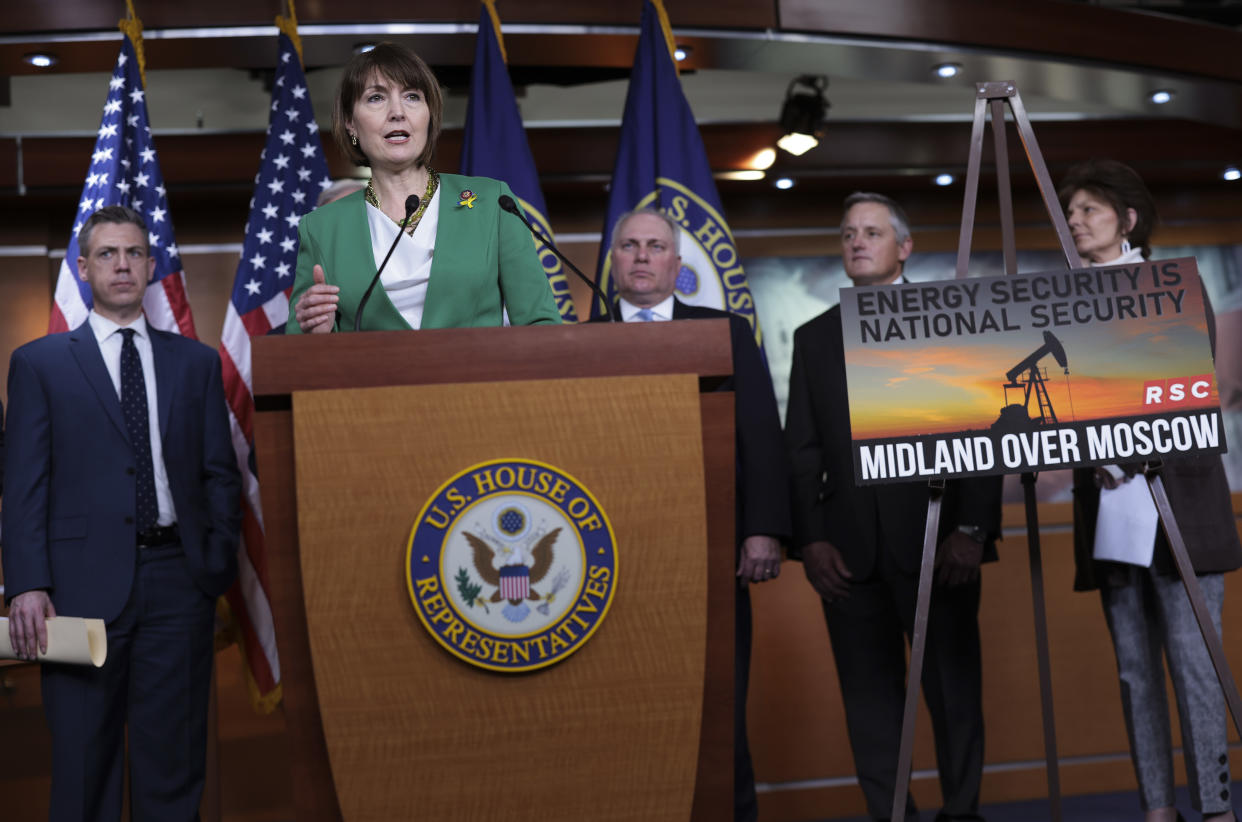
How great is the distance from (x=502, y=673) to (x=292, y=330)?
2.18 feet

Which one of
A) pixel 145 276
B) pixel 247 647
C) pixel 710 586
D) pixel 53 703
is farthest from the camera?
pixel 247 647

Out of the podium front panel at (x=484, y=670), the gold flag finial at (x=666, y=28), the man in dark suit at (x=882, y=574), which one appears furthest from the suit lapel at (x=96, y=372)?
the gold flag finial at (x=666, y=28)

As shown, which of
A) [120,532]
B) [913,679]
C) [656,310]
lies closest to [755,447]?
[656,310]

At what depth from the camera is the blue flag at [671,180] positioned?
342 centimetres

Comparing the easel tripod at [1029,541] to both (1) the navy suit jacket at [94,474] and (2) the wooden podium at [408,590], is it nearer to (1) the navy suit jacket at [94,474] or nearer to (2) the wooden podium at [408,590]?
(2) the wooden podium at [408,590]

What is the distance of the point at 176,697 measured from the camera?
2.72 m

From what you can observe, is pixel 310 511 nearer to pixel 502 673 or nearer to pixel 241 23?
pixel 502 673

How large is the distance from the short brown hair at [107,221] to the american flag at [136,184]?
271 mm

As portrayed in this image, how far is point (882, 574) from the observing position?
2.90m

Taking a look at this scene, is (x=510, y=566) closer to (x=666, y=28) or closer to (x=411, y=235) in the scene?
(x=411, y=235)

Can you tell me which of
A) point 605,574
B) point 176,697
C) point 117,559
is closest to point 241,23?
point 117,559

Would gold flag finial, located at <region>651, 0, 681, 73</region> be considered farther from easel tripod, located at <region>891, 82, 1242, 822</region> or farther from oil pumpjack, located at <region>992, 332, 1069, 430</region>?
oil pumpjack, located at <region>992, 332, 1069, 430</region>

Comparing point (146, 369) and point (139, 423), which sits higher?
point (146, 369)

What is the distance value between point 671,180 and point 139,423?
1.70 meters
